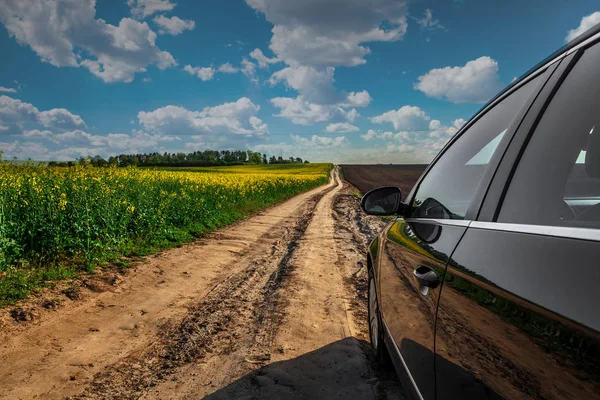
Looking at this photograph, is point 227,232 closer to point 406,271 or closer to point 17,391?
point 17,391

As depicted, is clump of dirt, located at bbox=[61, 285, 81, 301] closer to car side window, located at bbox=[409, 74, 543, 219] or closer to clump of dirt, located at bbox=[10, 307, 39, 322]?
clump of dirt, located at bbox=[10, 307, 39, 322]

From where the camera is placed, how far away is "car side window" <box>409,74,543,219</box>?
5.20ft

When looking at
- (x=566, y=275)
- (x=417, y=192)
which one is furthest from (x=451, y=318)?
(x=417, y=192)

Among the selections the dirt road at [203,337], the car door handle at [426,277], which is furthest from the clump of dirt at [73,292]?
the car door handle at [426,277]

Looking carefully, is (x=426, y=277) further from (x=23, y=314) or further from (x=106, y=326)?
(x=23, y=314)

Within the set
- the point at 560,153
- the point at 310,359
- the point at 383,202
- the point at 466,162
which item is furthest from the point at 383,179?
the point at 560,153

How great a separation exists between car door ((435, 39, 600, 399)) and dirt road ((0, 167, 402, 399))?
64.1 inches

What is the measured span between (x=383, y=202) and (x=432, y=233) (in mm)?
876

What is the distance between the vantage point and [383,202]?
2.67 metres

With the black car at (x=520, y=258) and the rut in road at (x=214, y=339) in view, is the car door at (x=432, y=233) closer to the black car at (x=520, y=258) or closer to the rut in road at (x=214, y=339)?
the black car at (x=520, y=258)

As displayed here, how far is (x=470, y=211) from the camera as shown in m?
1.52

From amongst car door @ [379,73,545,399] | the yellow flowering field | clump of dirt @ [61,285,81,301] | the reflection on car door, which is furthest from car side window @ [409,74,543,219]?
the yellow flowering field

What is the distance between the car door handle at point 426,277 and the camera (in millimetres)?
1570

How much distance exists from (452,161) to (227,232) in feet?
27.8
